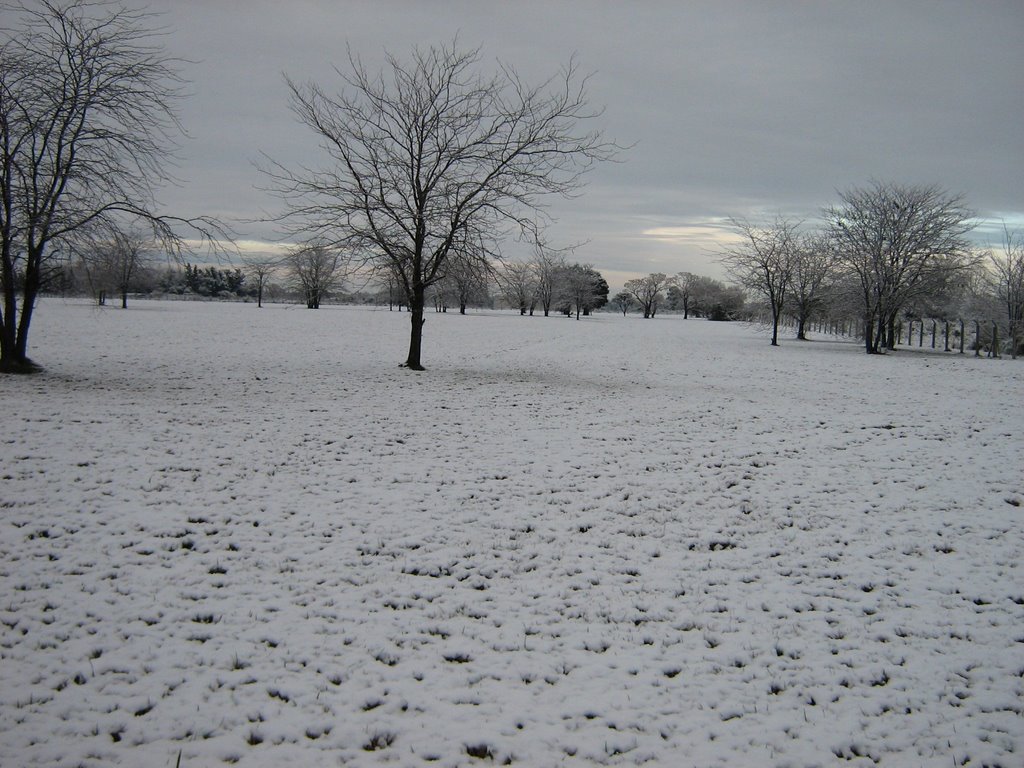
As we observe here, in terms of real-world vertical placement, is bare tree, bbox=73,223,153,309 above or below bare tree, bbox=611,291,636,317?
below

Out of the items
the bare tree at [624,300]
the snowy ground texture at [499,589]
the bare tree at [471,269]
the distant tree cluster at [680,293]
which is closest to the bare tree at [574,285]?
the distant tree cluster at [680,293]

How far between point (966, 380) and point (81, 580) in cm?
2378

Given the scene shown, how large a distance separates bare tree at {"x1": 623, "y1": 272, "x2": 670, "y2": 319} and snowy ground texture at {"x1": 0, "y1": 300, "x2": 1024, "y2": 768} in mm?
107501

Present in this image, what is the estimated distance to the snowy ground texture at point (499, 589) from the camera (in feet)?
11.1

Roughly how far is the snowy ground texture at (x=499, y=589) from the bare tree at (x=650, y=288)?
108 m

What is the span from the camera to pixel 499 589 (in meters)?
5.13

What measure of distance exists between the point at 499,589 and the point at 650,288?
116911mm

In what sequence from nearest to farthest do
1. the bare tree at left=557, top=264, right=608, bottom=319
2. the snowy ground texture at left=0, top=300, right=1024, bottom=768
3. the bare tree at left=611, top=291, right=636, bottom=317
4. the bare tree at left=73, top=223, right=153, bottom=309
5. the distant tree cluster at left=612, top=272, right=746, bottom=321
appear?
1. the snowy ground texture at left=0, top=300, right=1024, bottom=768
2. the bare tree at left=73, top=223, right=153, bottom=309
3. the bare tree at left=557, top=264, right=608, bottom=319
4. the distant tree cluster at left=612, top=272, right=746, bottom=321
5. the bare tree at left=611, top=291, right=636, bottom=317

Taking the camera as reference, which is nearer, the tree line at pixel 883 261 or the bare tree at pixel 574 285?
the tree line at pixel 883 261

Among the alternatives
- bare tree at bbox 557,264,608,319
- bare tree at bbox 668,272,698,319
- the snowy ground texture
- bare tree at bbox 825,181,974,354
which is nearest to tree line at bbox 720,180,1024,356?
bare tree at bbox 825,181,974,354

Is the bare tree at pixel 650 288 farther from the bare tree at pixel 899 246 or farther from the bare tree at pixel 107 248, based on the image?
the bare tree at pixel 107 248

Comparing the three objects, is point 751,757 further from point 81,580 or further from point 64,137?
point 64,137

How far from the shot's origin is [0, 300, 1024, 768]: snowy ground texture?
3.38 meters

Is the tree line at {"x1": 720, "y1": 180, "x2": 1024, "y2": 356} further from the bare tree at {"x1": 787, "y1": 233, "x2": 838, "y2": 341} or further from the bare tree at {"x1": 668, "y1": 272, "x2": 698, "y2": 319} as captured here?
the bare tree at {"x1": 668, "y1": 272, "x2": 698, "y2": 319}
